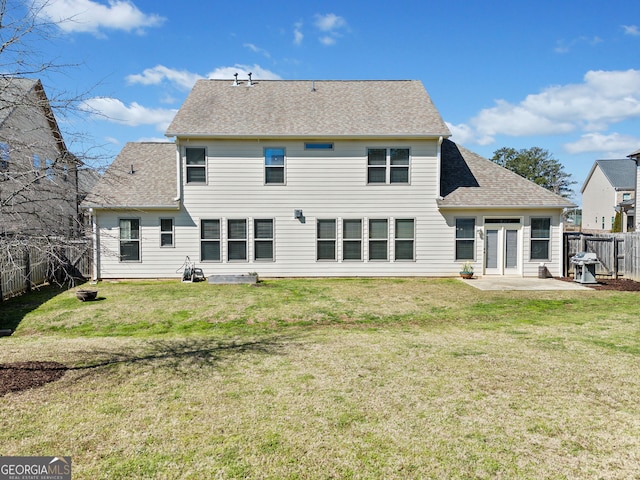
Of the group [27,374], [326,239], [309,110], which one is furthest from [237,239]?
[27,374]

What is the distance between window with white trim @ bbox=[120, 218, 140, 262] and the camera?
14.7m

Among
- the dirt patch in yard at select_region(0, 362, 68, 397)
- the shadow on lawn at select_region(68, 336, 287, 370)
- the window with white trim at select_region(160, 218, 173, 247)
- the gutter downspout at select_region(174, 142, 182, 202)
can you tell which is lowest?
the shadow on lawn at select_region(68, 336, 287, 370)

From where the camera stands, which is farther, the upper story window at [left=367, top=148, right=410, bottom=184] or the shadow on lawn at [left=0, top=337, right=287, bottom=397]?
the upper story window at [left=367, top=148, right=410, bottom=184]

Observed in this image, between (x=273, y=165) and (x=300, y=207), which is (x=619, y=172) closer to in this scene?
(x=300, y=207)

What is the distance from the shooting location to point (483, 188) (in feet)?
50.4

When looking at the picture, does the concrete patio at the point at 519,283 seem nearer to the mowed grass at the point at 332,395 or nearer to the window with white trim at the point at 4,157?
the mowed grass at the point at 332,395

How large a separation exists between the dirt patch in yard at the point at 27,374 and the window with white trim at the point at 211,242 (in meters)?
8.89

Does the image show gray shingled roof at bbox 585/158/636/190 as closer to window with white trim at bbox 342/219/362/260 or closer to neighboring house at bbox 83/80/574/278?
neighboring house at bbox 83/80/574/278

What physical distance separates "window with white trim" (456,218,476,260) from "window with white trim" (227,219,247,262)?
785 centimetres

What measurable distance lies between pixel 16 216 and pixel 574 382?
731 cm

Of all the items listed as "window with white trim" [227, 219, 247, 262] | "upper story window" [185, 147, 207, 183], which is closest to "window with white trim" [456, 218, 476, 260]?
"window with white trim" [227, 219, 247, 262]

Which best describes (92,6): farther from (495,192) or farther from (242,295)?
(495,192)

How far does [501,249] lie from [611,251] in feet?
13.0

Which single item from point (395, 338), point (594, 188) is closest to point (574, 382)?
point (395, 338)
